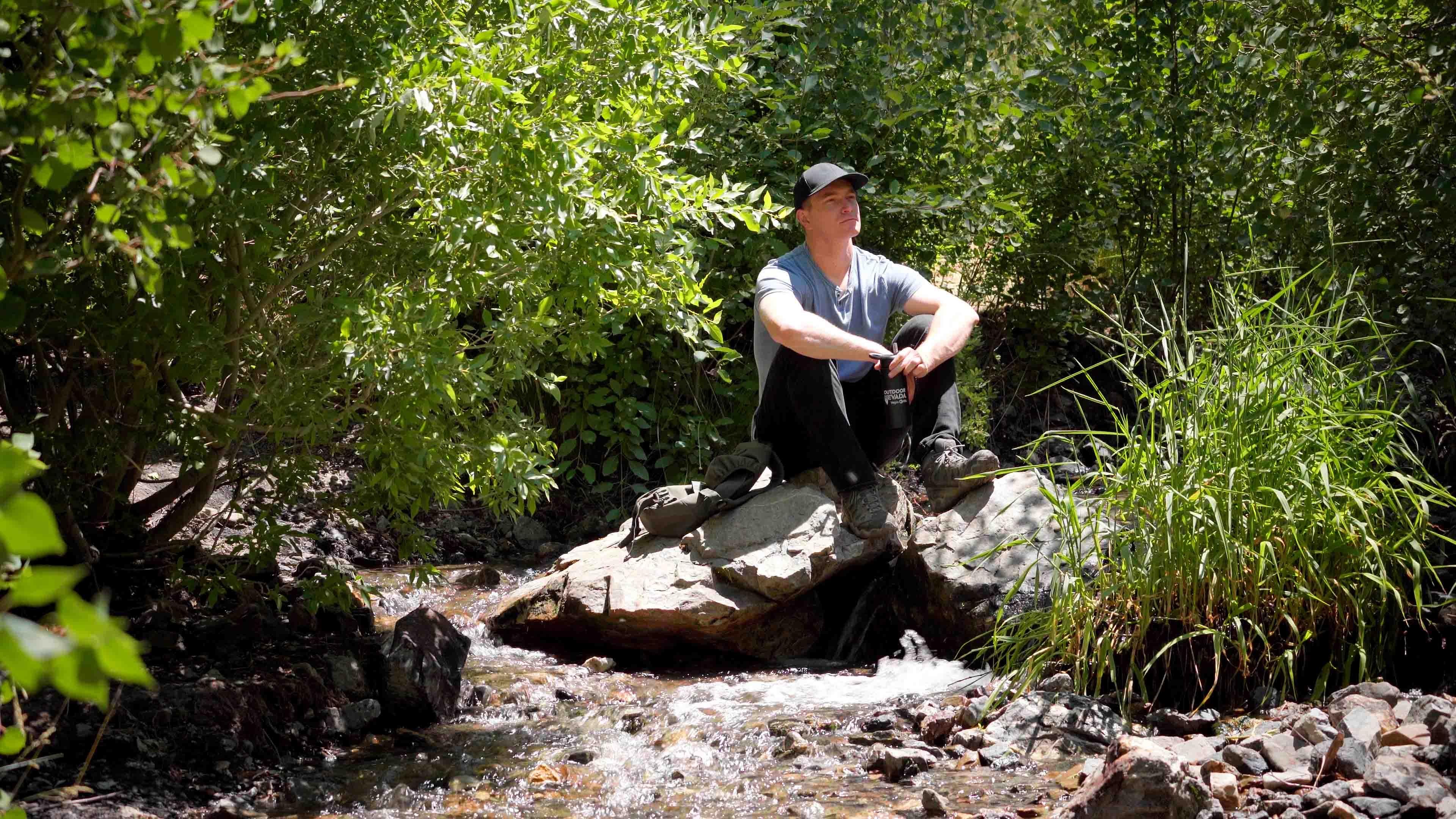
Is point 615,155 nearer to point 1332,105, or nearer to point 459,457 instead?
point 459,457

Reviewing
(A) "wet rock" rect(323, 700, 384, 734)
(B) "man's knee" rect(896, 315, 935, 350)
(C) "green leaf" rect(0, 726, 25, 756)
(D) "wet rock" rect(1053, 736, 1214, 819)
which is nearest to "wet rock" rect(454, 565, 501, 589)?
(A) "wet rock" rect(323, 700, 384, 734)

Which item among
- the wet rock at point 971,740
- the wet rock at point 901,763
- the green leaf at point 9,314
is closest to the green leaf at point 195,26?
the green leaf at point 9,314

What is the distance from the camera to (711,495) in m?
5.06

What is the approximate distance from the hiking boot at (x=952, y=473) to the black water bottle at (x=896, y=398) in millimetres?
188

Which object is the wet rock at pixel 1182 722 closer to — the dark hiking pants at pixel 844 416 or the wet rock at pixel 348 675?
the dark hiking pants at pixel 844 416

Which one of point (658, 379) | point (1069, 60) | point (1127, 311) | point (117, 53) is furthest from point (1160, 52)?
point (117, 53)

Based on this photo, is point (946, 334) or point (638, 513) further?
point (638, 513)

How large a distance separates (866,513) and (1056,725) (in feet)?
4.61

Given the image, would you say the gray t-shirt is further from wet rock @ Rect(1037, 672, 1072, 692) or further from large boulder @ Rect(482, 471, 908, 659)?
wet rock @ Rect(1037, 672, 1072, 692)

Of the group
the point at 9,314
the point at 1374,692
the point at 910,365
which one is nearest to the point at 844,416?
the point at 910,365

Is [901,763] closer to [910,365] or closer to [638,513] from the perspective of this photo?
[910,365]

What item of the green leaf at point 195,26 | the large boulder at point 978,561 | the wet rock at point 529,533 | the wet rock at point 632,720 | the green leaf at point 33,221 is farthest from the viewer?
Answer: the wet rock at point 529,533

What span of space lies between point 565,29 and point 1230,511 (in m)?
2.44

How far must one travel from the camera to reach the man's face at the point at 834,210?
4918 millimetres
